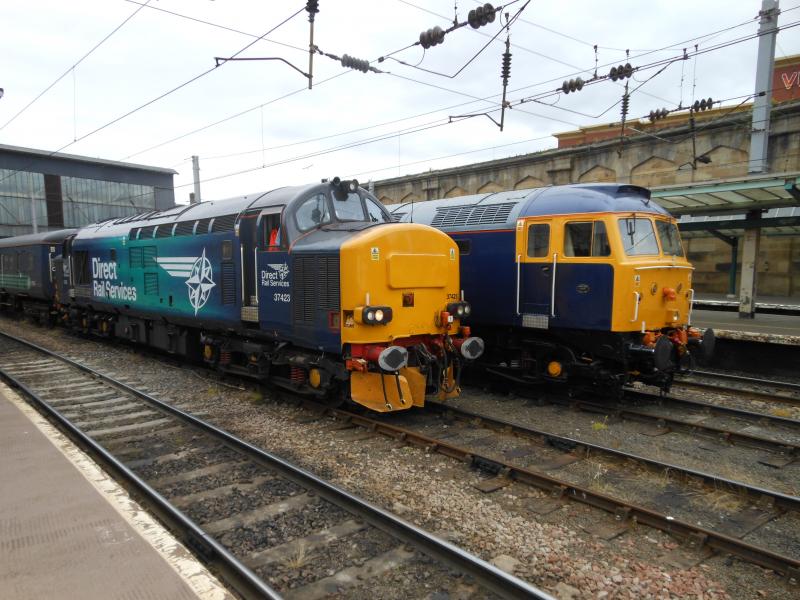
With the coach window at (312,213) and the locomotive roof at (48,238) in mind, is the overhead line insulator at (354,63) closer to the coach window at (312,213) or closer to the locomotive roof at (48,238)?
the coach window at (312,213)

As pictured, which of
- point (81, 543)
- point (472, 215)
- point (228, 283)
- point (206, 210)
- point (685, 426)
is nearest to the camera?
point (81, 543)

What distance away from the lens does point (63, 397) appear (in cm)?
953

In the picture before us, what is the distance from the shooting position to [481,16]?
9.09 metres

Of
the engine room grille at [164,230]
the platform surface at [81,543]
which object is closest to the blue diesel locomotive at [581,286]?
the engine room grille at [164,230]

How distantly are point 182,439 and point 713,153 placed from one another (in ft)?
68.7

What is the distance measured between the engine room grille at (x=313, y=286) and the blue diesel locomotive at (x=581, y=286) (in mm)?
3710

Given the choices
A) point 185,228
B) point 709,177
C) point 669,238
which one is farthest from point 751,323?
point 185,228

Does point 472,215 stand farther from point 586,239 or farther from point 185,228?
point 185,228

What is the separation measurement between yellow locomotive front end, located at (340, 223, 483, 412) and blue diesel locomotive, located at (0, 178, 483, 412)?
0.02m

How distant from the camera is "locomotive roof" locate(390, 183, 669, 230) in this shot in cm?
891

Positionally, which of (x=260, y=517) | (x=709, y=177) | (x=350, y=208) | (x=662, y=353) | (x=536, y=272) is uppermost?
(x=709, y=177)

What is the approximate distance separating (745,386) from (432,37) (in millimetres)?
9201

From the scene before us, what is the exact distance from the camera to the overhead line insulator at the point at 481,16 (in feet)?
29.5

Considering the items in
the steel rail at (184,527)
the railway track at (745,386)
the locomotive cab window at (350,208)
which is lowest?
the railway track at (745,386)
